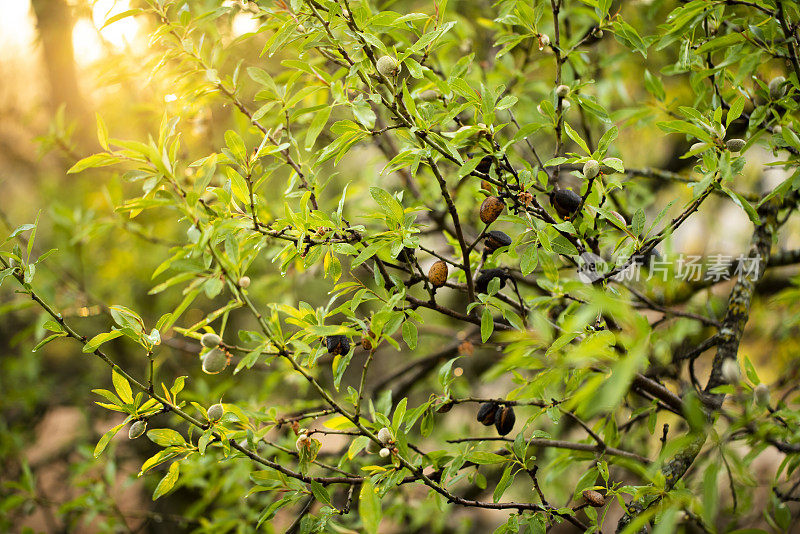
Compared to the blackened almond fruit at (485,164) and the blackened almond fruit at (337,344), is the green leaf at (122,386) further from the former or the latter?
the blackened almond fruit at (485,164)

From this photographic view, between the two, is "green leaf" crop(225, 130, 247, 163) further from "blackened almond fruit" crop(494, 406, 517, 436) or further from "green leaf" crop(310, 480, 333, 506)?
"blackened almond fruit" crop(494, 406, 517, 436)

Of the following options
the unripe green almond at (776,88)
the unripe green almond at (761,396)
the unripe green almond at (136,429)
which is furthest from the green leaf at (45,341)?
the unripe green almond at (776,88)

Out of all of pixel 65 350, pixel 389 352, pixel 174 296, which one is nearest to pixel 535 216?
pixel 174 296

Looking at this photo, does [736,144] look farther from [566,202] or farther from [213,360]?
[213,360]

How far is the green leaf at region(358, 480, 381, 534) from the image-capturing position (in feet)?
2.41

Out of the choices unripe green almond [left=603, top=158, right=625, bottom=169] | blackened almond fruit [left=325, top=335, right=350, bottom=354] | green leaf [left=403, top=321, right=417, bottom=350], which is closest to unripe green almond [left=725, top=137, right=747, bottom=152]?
unripe green almond [left=603, top=158, right=625, bottom=169]

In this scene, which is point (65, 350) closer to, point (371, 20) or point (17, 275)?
point (17, 275)

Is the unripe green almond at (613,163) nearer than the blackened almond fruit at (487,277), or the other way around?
the unripe green almond at (613,163)

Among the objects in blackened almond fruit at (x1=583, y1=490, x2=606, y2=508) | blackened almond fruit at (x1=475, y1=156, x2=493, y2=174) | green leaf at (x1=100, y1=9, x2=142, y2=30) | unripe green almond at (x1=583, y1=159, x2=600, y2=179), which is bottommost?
blackened almond fruit at (x1=583, y1=490, x2=606, y2=508)

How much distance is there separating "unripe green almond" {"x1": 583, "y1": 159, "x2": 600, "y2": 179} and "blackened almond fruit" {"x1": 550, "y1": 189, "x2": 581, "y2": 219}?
6 centimetres

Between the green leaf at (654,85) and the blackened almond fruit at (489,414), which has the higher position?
the green leaf at (654,85)

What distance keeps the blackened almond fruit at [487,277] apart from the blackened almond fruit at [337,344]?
29 cm

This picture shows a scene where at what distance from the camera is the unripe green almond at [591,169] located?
0.88m

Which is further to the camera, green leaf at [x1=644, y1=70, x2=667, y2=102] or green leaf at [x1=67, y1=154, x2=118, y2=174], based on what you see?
green leaf at [x1=644, y1=70, x2=667, y2=102]
